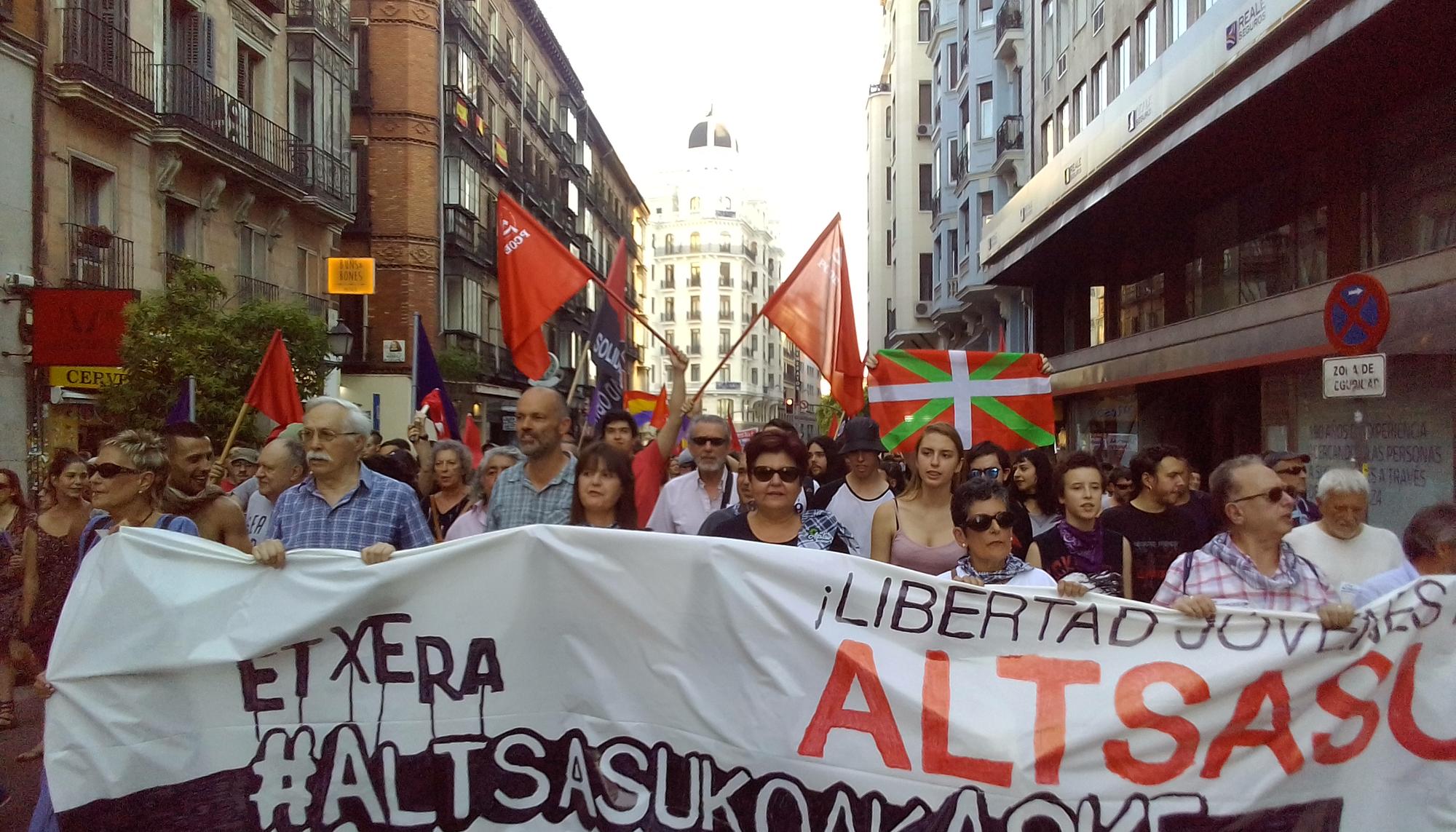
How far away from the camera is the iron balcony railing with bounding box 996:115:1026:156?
3011cm

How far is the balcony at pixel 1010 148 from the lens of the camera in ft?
98.1

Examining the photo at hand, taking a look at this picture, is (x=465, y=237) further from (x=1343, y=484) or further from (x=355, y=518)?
(x=1343, y=484)

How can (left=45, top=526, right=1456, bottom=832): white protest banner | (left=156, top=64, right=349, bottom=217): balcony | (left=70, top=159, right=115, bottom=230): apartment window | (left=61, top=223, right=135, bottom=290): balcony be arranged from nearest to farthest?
(left=45, top=526, right=1456, bottom=832): white protest banner < (left=61, top=223, right=135, bottom=290): balcony < (left=70, top=159, right=115, bottom=230): apartment window < (left=156, top=64, right=349, bottom=217): balcony

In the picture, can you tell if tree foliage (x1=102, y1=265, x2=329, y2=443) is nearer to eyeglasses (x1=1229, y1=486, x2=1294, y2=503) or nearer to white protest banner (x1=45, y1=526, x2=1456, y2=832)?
white protest banner (x1=45, y1=526, x2=1456, y2=832)

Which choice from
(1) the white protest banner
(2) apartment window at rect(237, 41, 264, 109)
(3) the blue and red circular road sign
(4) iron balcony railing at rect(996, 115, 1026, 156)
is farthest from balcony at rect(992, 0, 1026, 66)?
(1) the white protest banner

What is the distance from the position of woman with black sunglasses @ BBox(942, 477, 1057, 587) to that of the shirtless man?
2784 millimetres

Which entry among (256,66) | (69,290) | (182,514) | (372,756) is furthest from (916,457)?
(256,66)

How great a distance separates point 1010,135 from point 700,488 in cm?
2649

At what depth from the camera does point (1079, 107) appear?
971 inches

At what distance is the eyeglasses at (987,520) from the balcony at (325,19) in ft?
80.3

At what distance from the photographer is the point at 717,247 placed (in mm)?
109938

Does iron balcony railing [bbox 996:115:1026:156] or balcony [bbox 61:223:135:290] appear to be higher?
iron balcony railing [bbox 996:115:1026:156]

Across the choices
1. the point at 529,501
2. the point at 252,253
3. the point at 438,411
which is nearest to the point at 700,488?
the point at 529,501

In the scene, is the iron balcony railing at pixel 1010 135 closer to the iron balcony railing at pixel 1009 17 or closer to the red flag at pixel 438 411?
the iron balcony railing at pixel 1009 17
